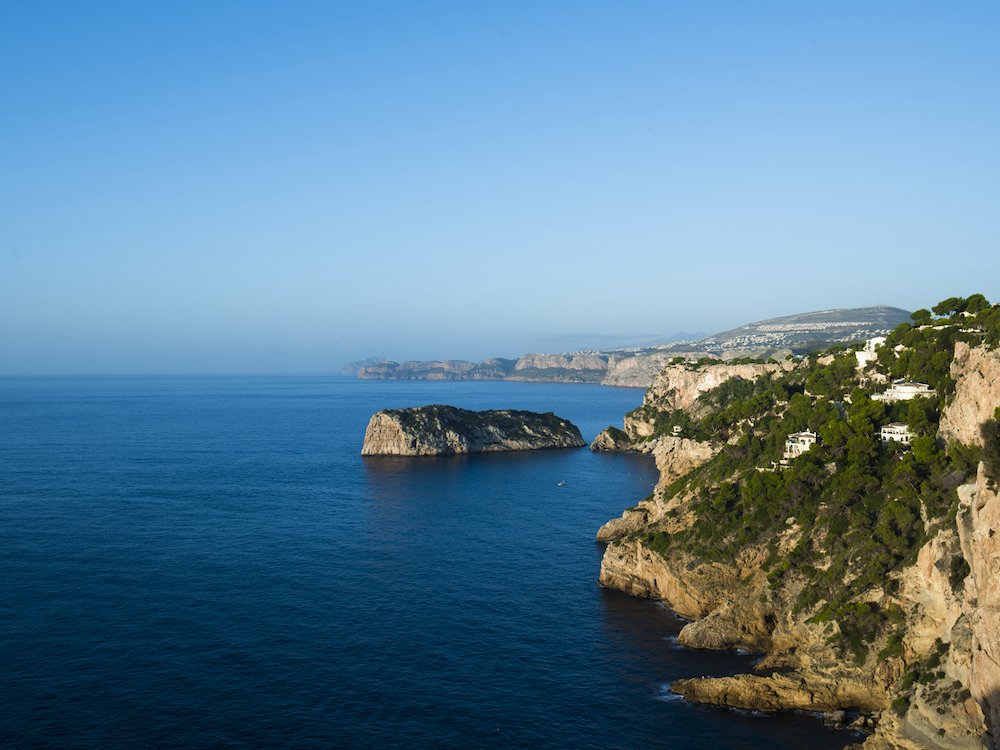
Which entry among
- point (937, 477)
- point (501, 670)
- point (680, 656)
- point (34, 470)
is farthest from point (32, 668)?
point (34, 470)

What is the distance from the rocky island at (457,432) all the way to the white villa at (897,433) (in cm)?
11519

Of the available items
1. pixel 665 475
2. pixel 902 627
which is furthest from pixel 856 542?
pixel 665 475

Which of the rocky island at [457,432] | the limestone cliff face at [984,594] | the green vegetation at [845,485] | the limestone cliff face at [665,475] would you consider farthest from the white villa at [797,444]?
the rocky island at [457,432]

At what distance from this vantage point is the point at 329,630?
6575 centimetres

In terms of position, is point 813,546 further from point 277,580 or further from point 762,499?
point 277,580

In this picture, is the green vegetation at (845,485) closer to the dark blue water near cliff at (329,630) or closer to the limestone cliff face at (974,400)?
the limestone cliff face at (974,400)

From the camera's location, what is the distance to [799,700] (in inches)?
2098

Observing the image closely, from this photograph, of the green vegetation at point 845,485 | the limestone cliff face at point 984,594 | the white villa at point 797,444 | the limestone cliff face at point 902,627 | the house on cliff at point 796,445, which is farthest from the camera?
the white villa at point 797,444

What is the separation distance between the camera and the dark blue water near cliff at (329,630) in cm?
5053

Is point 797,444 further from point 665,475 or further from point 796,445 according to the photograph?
point 665,475

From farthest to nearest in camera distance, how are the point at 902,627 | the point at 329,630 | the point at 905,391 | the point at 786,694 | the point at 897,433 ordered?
the point at 905,391 < the point at 897,433 < the point at 329,630 < the point at 902,627 < the point at 786,694

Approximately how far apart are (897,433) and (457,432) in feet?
393

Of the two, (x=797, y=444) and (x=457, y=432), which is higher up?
(x=797, y=444)

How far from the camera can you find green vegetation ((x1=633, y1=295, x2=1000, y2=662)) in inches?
2288
